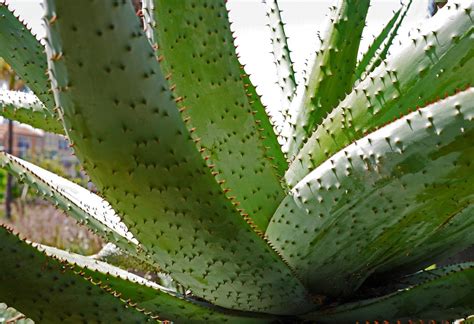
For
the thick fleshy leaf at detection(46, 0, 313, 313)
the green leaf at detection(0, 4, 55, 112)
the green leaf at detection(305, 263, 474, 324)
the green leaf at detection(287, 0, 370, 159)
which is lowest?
the green leaf at detection(305, 263, 474, 324)

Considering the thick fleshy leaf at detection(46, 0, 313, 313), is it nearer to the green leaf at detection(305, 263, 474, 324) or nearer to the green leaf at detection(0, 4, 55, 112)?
the green leaf at detection(305, 263, 474, 324)

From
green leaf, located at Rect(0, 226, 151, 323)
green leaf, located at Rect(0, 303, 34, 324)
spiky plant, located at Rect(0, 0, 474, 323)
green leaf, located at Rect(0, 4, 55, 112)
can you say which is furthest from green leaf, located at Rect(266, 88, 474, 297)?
green leaf, located at Rect(0, 4, 55, 112)

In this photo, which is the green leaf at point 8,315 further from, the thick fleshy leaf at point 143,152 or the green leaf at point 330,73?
the green leaf at point 330,73

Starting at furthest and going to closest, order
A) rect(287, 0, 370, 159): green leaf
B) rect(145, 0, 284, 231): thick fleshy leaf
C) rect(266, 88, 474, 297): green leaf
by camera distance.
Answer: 1. rect(287, 0, 370, 159): green leaf
2. rect(145, 0, 284, 231): thick fleshy leaf
3. rect(266, 88, 474, 297): green leaf

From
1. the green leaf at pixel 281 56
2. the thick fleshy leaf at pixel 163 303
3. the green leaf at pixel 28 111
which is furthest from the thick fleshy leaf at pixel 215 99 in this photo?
the green leaf at pixel 28 111

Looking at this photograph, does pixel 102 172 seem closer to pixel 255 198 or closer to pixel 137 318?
pixel 137 318

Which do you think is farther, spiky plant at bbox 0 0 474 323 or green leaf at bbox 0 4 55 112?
green leaf at bbox 0 4 55 112
